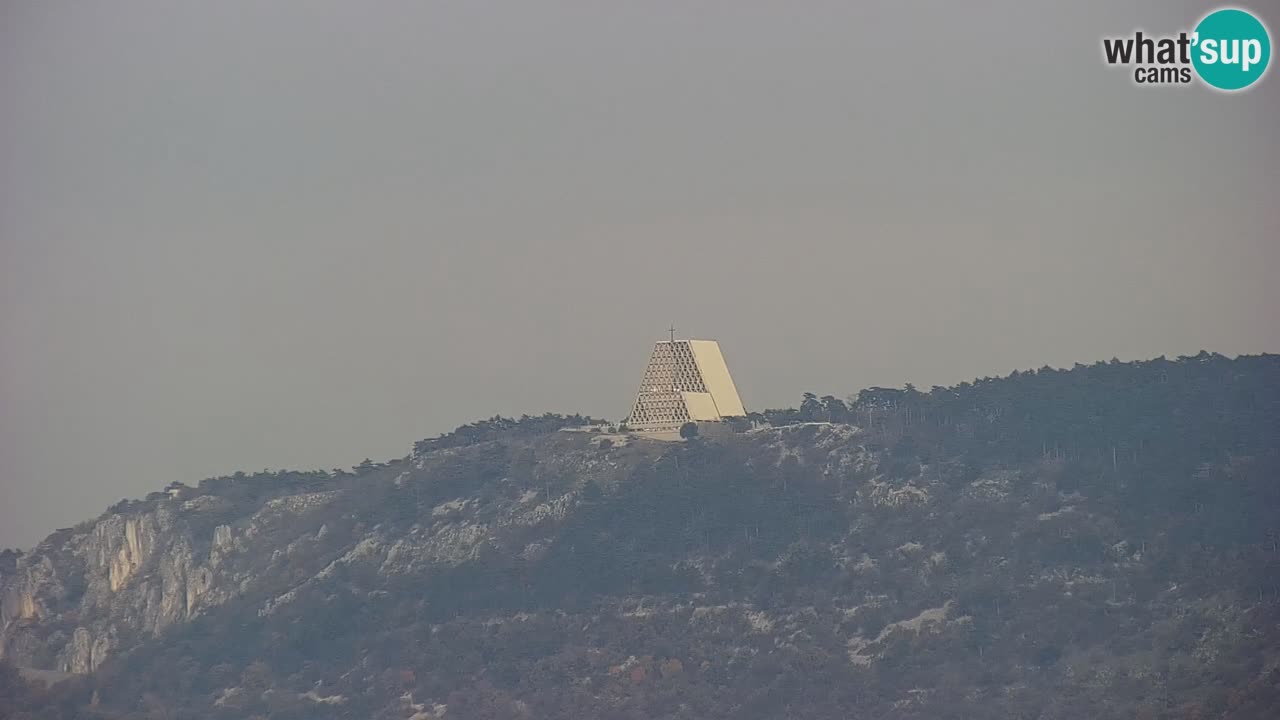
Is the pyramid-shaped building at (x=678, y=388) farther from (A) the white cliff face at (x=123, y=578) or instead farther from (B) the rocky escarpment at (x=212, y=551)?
(A) the white cliff face at (x=123, y=578)

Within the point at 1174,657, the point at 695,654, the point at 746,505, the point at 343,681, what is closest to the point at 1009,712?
the point at 1174,657

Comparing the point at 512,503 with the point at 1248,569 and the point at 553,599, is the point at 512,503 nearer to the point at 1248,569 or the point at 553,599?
the point at 553,599

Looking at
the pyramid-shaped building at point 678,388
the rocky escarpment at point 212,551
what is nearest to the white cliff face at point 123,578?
the rocky escarpment at point 212,551

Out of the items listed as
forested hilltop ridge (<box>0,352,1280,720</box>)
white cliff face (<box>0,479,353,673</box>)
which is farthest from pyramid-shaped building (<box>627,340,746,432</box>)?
white cliff face (<box>0,479,353,673</box>)

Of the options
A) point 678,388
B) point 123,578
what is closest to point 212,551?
point 123,578

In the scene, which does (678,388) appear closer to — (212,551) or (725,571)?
(725,571)

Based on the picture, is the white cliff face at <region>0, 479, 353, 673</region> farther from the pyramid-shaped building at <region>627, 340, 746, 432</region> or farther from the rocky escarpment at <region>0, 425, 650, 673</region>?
the pyramid-shaped building at <region>627, 340, 746, 432</region>
